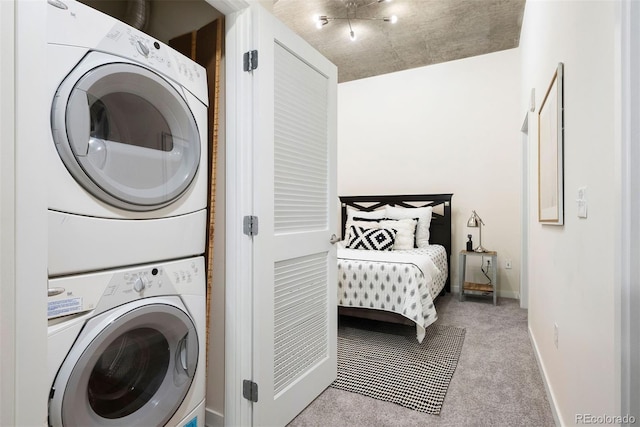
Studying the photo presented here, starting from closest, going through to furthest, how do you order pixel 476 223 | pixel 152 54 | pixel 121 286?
pixel 121 286
pixel 152 54
pixel 476 223

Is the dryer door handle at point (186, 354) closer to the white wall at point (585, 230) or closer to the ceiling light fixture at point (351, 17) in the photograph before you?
the white wall at point (585, 230)

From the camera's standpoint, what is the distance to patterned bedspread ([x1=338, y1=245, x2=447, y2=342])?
2537mm

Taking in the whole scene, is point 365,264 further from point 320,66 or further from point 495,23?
point 495,23

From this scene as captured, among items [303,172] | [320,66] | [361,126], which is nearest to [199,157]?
[303,172]

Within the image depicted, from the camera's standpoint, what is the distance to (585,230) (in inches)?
49.7

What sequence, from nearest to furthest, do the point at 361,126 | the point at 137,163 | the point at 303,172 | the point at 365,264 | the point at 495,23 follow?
the point at 137,163 → the point at 303,172 → the point at 365,264 → the point at 495,23 → the point at 361,126

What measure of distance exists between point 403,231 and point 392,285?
1358mm

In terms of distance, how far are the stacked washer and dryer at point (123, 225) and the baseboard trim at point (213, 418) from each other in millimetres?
191

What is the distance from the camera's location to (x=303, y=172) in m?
1.83

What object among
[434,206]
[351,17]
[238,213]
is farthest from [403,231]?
[238,213]

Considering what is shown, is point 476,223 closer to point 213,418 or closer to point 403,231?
point 403,231

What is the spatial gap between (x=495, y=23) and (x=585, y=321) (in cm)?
331

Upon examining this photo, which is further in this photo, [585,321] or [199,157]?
[199,157]

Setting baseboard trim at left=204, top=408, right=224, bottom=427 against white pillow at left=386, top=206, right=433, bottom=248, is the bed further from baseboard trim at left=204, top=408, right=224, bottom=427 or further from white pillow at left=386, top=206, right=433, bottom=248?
baseboard trim at left=204, top=408, right=224, bottom=427
